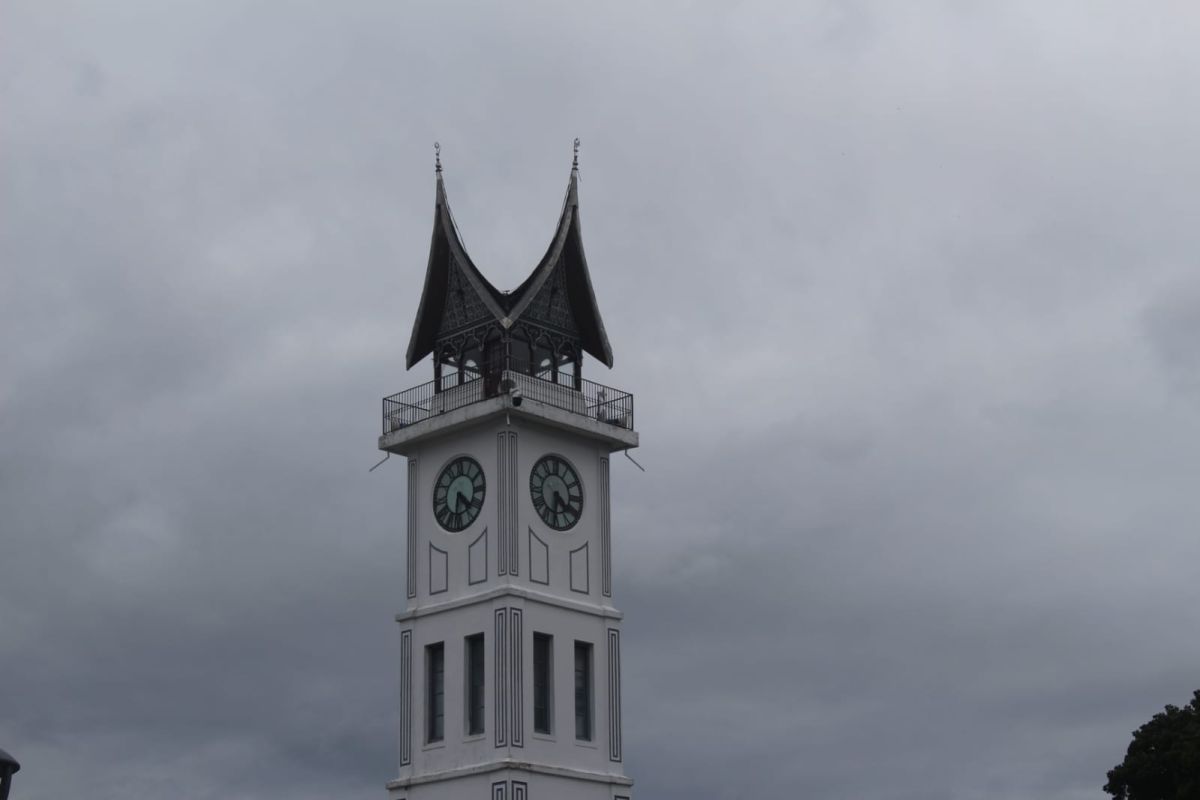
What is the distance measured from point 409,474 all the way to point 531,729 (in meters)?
8.66

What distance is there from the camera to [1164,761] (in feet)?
210

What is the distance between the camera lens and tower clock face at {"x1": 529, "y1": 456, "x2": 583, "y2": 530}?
61.8 m

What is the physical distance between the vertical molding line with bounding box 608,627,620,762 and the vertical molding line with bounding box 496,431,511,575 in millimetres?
4043

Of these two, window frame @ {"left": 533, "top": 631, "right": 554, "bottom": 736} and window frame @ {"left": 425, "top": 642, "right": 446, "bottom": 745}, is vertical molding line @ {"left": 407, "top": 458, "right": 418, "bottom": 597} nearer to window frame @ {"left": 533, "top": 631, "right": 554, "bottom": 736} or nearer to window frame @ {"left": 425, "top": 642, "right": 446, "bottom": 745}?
window frame @ {"left": 425, "top": 642, "right": 446, "bottom": 745}

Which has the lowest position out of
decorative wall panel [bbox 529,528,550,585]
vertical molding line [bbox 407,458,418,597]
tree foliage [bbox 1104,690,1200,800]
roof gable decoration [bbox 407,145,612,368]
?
tree foliage [bbox 1104,690,1200,800]

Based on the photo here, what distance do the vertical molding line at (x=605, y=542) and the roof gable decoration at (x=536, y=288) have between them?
3.95m

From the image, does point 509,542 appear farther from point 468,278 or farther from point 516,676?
point 468,278

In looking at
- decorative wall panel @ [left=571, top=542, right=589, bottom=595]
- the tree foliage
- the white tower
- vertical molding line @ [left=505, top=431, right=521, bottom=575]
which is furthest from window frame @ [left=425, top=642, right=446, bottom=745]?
the tree foliage

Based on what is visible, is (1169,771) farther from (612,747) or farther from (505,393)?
(505,393)

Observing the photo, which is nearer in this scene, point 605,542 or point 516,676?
point 516,676

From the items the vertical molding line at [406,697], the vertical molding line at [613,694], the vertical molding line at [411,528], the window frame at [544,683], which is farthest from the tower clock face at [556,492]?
the vertical molding line at [406,697]

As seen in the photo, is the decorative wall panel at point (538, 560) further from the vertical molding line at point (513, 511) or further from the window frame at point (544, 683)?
the window frame at point (544, 683)

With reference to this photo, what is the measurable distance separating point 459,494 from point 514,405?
3.24 meters

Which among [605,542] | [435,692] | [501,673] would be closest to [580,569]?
[605,542]
